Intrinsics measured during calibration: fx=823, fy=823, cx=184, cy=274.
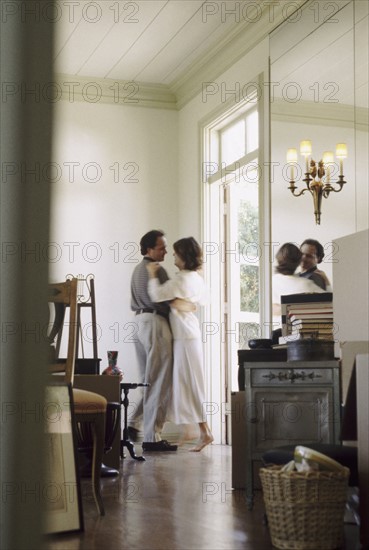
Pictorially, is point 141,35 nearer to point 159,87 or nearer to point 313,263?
point 159,87

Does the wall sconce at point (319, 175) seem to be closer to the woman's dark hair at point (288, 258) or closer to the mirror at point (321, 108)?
the mirror at point (321, 108)

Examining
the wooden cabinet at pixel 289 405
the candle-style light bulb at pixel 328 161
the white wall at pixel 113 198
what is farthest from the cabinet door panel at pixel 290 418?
the white wall at pixel 113 198

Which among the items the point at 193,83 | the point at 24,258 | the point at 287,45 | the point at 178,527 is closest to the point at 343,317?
the point at 178,527

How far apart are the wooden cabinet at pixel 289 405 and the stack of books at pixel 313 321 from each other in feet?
1.03

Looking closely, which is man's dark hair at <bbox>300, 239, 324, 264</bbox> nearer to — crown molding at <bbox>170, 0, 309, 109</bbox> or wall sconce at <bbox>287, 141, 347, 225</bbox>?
wall sconce at <bbox>287, 141, 347, 225</bbox>

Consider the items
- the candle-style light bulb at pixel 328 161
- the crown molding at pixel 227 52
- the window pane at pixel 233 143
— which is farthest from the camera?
the window pane at pixel 233 143

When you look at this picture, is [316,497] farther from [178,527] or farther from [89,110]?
[89,110]

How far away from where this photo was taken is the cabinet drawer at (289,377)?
372 centimetres

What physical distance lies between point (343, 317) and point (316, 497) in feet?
2.15

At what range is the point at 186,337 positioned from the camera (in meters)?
7.14

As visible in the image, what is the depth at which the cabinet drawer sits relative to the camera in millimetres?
3721

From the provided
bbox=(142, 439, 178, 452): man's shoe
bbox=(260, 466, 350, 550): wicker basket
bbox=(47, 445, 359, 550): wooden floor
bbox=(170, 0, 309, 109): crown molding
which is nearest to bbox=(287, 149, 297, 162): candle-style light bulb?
bbox=(170, 0, 309, 109): crown molding

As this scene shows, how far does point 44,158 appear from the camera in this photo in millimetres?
333

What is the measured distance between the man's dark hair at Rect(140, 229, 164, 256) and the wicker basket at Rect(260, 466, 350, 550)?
190 inches
